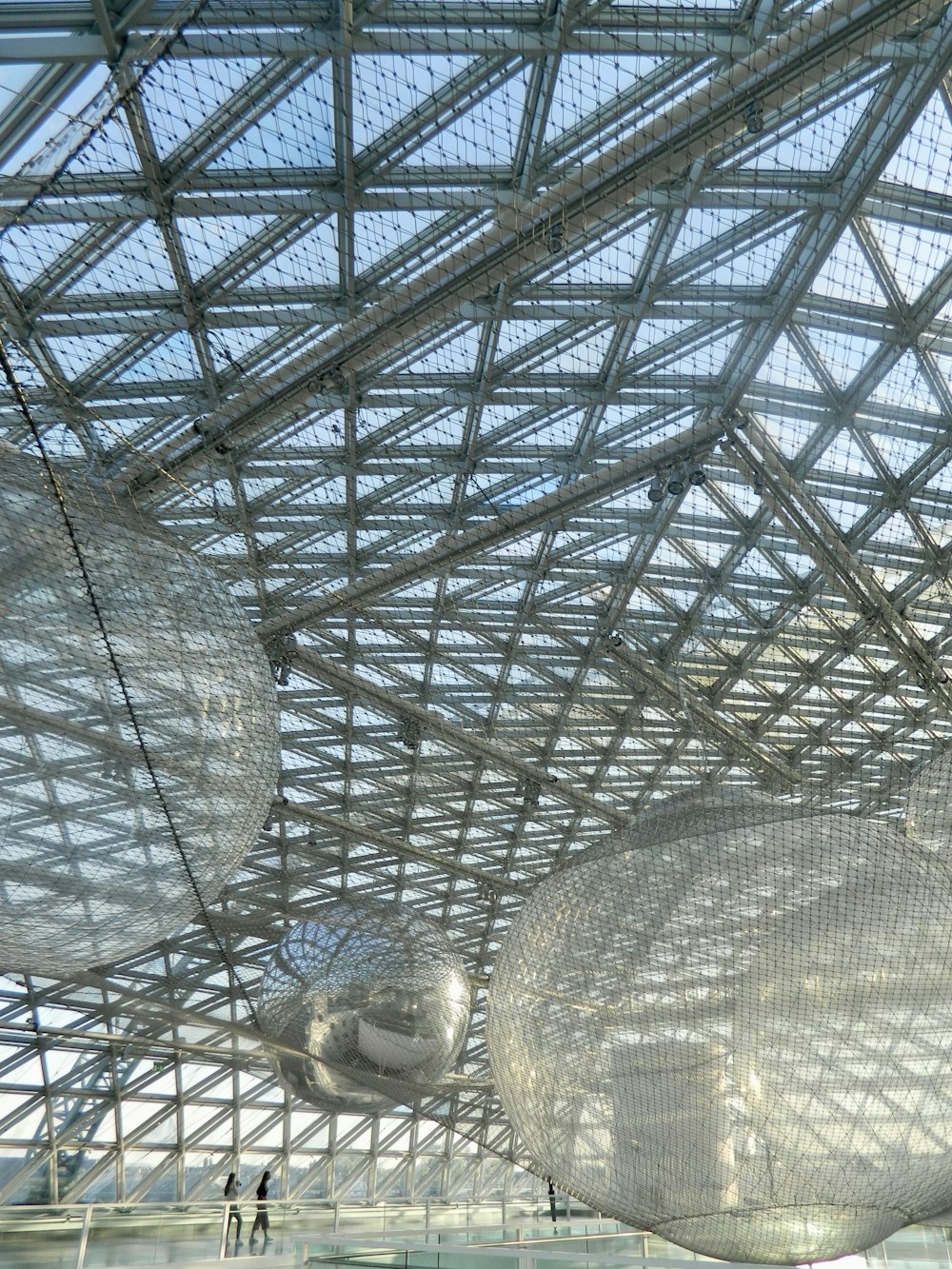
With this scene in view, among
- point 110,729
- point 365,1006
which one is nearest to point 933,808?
point 110,729

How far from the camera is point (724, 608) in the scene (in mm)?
17797

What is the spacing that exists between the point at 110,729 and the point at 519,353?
23.9 feet

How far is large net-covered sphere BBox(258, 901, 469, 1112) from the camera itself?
12445 mm

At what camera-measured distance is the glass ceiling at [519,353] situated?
290 inches

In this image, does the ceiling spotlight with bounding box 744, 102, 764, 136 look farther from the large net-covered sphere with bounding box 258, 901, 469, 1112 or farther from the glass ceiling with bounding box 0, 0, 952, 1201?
the large net-covered sphere with bounding box 258, 901, 469, 1112

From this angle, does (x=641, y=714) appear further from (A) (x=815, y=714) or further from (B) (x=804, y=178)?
(B) (x=804, y=178)

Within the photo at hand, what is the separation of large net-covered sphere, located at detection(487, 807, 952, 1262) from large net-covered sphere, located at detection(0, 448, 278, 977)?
2.74 meters

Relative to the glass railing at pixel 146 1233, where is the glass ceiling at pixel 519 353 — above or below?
above

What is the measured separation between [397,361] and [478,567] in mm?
5650

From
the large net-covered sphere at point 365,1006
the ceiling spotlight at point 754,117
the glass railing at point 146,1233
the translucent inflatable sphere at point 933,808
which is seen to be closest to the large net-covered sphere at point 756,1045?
the translucent inflatable sphere at point 933,808

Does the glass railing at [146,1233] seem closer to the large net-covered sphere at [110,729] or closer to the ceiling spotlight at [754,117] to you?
the large net-covered sphere at [110,729]

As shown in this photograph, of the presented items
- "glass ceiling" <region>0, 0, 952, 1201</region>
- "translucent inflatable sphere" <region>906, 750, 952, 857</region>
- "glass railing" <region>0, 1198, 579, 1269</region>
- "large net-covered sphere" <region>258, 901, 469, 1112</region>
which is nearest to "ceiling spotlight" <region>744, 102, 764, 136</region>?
"glass ceiling" <region>0, 0, 952, 1201</region>

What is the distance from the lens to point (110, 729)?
5.90 metres

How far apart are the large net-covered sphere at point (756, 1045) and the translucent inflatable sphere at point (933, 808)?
1091 mm
